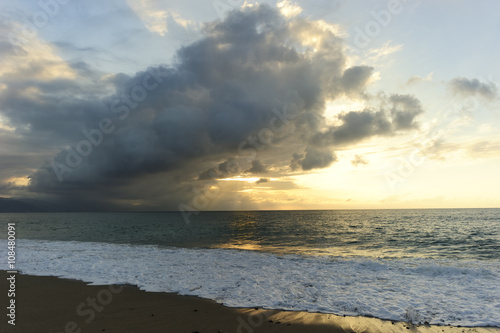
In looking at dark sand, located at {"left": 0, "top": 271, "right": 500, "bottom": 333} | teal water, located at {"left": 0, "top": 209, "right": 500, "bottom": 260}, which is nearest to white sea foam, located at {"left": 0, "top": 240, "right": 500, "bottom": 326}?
dark sand, located at {"left": 0, "top": 271, "right": 500, "bottom": 333}

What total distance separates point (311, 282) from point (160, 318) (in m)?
8.41

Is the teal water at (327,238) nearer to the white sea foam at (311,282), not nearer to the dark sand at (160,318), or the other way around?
the white sea foam at (311,282)

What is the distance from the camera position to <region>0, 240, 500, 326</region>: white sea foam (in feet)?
35.4

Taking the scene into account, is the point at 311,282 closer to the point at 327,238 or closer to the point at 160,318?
the point at 160,318

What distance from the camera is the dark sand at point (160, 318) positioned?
28.0 feet

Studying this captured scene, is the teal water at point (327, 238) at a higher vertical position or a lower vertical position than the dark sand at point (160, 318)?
lower

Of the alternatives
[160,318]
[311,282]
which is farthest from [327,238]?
[160,318]

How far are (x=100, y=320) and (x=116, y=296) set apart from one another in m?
3.07

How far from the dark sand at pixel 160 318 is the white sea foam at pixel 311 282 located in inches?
32.0

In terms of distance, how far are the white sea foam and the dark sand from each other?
0.81 metres

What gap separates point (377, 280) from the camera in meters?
15.3

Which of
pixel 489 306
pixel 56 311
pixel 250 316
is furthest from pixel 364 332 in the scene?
pixel 56 311

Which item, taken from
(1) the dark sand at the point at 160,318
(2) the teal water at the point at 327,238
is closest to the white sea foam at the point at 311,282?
(1) the dark sand at the point at 160,318

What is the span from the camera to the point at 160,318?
926 centimetres
